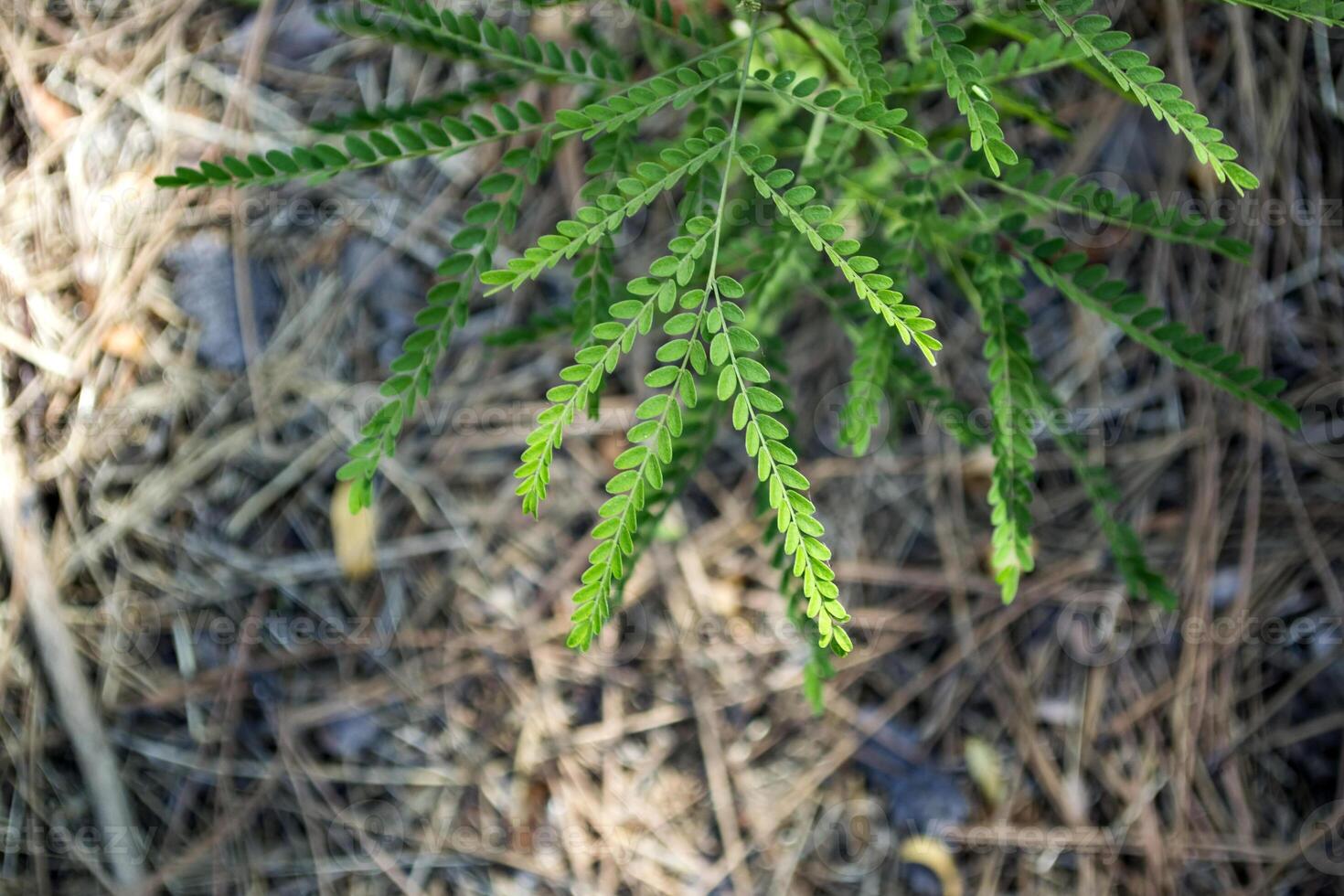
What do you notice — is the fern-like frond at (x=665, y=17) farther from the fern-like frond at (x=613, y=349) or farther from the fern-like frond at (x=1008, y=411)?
the fern-like frond at (x=1008, y=411)

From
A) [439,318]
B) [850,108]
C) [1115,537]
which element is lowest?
[1115,537]

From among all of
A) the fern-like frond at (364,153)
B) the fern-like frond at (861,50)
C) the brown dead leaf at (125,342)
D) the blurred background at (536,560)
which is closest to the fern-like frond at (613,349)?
the fern-like frond at (861,50)

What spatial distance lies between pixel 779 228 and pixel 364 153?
0.62m

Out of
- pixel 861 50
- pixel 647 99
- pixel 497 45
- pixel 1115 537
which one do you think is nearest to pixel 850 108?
pixel 861 50

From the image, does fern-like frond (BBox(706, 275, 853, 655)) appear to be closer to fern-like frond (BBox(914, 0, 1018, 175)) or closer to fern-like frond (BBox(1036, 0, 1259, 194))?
fern-like frond (BBox(914, 0, 1018, 175))

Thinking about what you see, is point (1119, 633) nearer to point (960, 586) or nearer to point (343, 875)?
point (960, 586)

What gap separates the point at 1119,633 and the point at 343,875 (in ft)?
6.12

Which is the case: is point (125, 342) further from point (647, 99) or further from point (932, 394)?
point (932, 394)

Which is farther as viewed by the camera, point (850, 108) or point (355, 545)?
point (355, 545)

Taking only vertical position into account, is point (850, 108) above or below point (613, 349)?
above

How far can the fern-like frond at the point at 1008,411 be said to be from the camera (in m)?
1.37

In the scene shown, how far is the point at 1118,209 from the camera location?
1.36 metres

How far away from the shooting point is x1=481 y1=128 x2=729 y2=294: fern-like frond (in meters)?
1.10

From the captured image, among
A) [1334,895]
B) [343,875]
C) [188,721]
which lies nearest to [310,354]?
[188,721]
